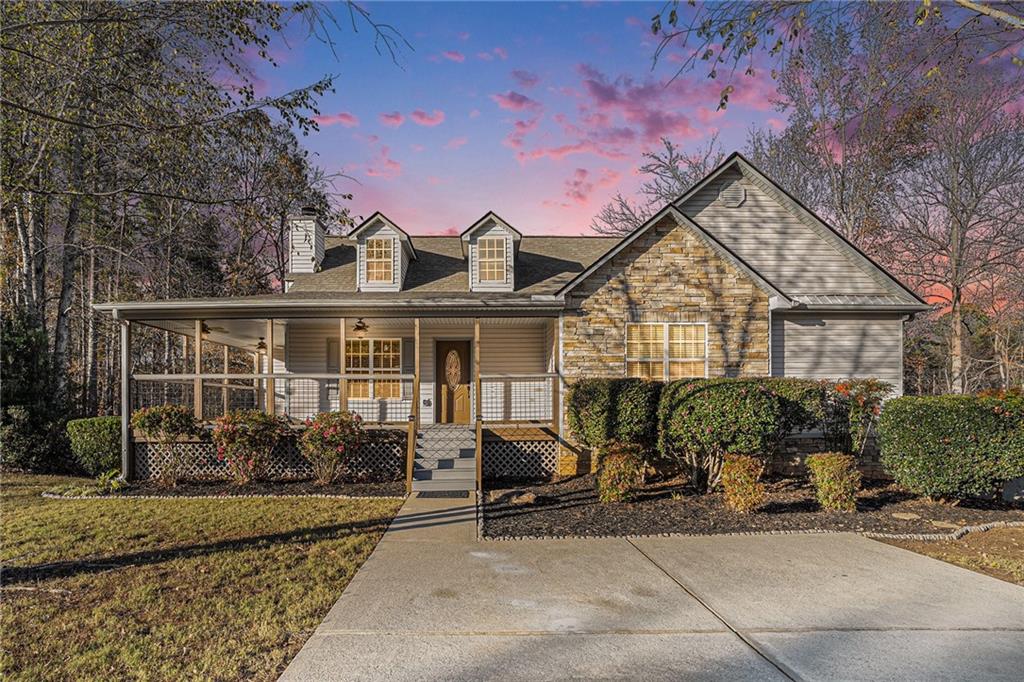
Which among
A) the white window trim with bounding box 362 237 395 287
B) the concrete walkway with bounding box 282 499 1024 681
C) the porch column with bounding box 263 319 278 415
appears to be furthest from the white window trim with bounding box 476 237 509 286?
the concrete walkway with bounding box 282 499 1024 681

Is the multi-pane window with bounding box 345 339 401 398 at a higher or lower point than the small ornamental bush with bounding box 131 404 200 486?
higher

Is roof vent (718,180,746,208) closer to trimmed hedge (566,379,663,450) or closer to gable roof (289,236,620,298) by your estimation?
gable roof (289,236,620,298)

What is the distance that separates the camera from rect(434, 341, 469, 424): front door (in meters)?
14.6

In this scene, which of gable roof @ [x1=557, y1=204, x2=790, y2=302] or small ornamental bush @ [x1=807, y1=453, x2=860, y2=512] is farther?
gable roof @ [x1=557, y1=204, x2=790, y2=302]

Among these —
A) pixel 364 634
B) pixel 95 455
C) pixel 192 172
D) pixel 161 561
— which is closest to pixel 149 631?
pixel 364 634

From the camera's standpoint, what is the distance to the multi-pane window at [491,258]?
44.7ft

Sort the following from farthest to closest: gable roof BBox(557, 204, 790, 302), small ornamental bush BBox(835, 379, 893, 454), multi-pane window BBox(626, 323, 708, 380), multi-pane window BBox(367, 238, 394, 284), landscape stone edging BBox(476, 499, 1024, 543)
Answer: multi-pane window BBox(367, 238, 394, 284) → multi-pane window BBox(626, 323, 708, 380) → gable roof BBox(557, 204, 790, 302) → small ornamental bush BBox(835, 379, 893, 454) → landscape stone edging BBox(476, 499, 1024, 543)

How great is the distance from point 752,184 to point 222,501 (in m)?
12.8

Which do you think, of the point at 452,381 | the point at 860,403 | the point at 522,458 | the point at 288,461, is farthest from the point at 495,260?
the point at 860,403

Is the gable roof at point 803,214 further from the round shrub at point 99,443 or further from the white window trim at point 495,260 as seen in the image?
the round shrub at point 99,443

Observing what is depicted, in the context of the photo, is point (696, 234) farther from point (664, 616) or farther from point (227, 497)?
point (227, 497)

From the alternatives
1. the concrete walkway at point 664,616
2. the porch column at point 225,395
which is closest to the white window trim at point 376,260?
the porch column at point 225,395

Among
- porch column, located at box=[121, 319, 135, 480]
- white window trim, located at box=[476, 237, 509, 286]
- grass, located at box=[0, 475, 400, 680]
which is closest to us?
grass, located at box=[0, 475, 400, 680]

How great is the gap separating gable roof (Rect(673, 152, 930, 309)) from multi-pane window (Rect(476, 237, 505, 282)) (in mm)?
4078
